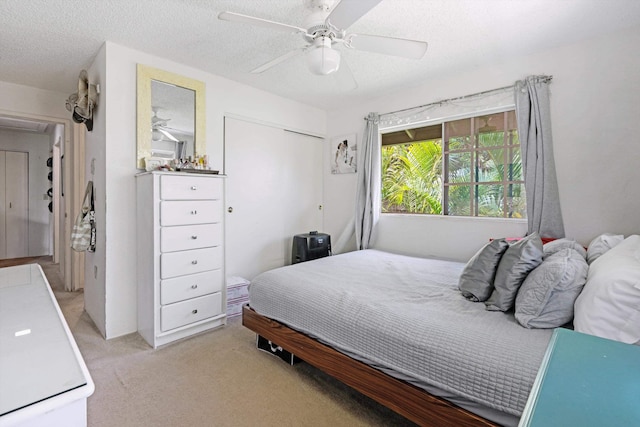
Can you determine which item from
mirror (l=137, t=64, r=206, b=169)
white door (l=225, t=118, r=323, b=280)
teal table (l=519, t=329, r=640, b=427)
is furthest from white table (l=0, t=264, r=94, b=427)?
white door (l=225, t=118, r=323, b=280)

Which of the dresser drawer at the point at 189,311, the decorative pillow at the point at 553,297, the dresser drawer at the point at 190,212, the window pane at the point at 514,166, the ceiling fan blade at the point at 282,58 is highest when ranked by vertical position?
the ceiling fan blade at the point at 282,58

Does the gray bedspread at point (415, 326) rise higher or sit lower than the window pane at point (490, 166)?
lower

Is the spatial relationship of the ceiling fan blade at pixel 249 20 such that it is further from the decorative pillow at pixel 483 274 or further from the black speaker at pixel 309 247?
the black speaker at pixel 309 247

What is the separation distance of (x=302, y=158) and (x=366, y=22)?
2096mm

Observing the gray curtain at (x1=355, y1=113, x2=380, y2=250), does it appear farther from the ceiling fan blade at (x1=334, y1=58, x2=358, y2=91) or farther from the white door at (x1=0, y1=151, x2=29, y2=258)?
the white door at (x1=0, y1=151, x2=29, y2=258)

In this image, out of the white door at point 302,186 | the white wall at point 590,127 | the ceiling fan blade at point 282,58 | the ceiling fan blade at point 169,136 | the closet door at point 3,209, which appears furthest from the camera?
the closet door at point 3,209

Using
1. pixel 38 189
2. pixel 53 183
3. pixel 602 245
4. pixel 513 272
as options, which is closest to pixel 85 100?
pixel 53 183

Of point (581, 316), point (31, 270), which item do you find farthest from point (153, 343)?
point (581, 316)

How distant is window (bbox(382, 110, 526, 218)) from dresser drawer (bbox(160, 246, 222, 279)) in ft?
7.02

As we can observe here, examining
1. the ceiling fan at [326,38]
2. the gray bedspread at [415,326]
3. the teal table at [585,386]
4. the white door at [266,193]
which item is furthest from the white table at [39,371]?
the white door at [266,193]

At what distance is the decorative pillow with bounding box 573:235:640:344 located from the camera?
1111mm

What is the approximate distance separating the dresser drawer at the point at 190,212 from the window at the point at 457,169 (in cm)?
209

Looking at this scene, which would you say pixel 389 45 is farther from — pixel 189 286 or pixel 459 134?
pixel 189 286

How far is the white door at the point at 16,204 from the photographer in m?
5.22
